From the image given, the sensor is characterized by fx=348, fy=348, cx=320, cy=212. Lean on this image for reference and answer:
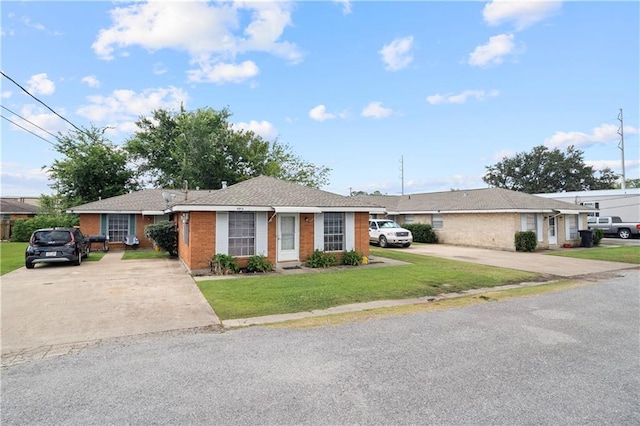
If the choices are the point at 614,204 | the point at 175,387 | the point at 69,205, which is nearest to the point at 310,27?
the point at 175,387

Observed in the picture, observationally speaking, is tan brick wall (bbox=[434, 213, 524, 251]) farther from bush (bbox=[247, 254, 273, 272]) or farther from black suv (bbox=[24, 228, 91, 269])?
black suv (bbox=[24, 228, 91, 269])

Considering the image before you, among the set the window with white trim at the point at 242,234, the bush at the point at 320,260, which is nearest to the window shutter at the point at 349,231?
the bush at the point at 320,260

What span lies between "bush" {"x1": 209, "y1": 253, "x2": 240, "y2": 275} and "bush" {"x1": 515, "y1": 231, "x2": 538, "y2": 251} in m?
15.9

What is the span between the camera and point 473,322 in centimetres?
643

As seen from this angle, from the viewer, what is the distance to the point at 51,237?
532 inches

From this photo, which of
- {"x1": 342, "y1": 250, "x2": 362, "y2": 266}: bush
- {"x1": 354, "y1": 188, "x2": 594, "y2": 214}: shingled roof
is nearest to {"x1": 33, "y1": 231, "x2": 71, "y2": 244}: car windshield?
{"x1": 342, "y1": 250, "x2": 362, "y2": 266}: bush

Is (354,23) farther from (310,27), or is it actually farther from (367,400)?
(367,400)

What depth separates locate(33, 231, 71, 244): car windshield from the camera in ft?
43.7

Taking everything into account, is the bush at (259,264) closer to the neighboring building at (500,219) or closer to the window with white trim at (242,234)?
the window with white trim at (242,234)

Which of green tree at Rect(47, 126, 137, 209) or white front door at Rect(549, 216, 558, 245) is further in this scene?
green tree at Rect(47, 126, 137, 209)

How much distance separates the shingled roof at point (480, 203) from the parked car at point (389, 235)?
4.18 meters

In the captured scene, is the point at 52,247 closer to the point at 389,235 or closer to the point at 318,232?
the point at 318,232

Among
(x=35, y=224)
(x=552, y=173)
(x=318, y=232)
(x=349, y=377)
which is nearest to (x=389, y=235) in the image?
(x=318, y=232)

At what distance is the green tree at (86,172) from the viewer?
30.3 metres
